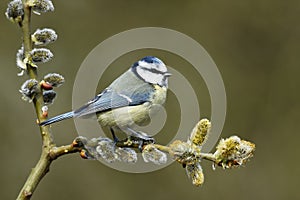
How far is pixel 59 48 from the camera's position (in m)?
3.68

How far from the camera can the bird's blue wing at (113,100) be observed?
3.71 ft

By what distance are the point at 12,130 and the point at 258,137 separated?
5.37ft

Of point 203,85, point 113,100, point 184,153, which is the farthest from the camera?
point 203,85

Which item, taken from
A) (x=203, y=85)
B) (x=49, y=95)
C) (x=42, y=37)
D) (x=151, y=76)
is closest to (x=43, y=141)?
(x=49, y=95)

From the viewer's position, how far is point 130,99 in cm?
120

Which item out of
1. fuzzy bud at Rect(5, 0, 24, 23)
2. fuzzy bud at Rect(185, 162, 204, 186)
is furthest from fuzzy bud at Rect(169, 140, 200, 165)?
fuzzy bud at Rect(5, 0, 24, 23)

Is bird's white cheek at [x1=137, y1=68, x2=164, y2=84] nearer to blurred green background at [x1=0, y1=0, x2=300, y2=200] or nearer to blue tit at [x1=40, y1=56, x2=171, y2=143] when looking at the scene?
blue tit at [x1=40, y1=56, x2=171, y2=143]

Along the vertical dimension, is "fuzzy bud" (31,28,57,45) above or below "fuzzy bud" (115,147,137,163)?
above

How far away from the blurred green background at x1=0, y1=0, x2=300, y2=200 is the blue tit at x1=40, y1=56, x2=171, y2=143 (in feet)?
7.47

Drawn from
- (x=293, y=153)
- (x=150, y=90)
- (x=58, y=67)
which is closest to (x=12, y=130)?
(x=58, y=67)

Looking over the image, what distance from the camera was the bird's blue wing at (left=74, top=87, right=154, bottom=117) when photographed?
3.71 ft

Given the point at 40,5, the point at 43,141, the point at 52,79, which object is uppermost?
the point at 40,5

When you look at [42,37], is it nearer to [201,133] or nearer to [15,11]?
[15,11]

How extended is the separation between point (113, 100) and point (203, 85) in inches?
99.7
